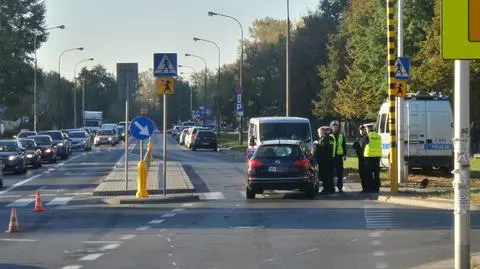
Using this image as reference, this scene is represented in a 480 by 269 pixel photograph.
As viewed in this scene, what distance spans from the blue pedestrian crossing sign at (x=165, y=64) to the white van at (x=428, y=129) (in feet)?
31.4

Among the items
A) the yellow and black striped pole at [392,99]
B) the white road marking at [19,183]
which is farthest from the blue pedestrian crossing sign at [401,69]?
the white road marking at [19,183]

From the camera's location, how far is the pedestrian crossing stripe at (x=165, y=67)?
23078 millimetres

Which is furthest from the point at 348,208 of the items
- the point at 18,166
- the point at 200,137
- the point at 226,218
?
the point at 200,137

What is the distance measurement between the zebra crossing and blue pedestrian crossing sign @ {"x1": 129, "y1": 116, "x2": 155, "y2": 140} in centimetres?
648

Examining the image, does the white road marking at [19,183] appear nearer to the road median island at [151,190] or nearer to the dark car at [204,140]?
the road median island at [151,190]

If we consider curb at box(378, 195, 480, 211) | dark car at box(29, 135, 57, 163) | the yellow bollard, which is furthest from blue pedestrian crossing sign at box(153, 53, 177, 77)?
dark car at box(29, 135, 57, 163)

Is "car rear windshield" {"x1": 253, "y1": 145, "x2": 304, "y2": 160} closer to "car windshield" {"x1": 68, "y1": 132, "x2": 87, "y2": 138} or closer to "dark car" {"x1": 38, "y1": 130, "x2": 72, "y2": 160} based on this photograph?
"dark car" {"x1": 38, "y1": 130, "x2": 72, "y2": 160}

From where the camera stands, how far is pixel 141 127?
23859mm

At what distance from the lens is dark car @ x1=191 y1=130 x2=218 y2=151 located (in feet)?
211

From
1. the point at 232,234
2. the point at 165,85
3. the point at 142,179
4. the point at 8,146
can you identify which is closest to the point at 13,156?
the point at 8,146

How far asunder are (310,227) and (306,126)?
13.5 m

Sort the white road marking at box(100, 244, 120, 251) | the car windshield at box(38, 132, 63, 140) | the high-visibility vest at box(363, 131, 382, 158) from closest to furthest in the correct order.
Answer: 1. the white road marking at box(100, 244, 120, 251)
2. the high-visibility vest at box(363, 131, 382, 158)
3. the car windshield at box(38, 132, 63, 140)

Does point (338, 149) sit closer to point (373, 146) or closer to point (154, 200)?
point (373, 146)

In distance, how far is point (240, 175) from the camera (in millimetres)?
33812
